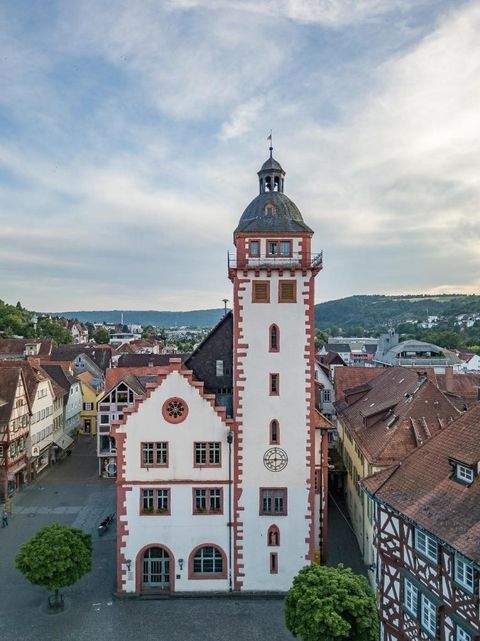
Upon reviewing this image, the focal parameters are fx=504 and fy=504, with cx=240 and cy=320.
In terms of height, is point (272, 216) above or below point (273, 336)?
above

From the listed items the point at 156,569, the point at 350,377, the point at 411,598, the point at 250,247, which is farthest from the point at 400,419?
the point at 350,377

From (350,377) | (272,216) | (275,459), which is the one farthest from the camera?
(350,377)

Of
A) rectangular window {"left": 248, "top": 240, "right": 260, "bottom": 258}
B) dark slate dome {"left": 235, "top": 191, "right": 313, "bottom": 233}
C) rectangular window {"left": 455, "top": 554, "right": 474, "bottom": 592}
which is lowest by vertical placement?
rectangular window {"left": 455, "top": 554, "right": 474, "bottom": 592}

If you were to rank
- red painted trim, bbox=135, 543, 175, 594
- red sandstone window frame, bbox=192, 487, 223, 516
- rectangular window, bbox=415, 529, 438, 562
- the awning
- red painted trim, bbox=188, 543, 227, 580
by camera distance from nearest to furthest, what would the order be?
rectangular window, bbox=415, 529, 438, 562
red painted trim, bbox=135, 543, 175, 594
red painted trim, bbox=188, 543, 227, 580
red sandstone window frame, bbox=192, 487, 223, 516
the awning

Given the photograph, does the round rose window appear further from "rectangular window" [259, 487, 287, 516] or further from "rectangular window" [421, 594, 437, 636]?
"rectangular window" [421, 594, 437, 636]

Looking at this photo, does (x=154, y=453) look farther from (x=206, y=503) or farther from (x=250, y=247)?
(x=250, y=247)

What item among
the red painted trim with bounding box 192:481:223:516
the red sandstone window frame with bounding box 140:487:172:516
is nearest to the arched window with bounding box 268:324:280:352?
the red painted trim with bounding box 192:481:223:516
